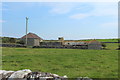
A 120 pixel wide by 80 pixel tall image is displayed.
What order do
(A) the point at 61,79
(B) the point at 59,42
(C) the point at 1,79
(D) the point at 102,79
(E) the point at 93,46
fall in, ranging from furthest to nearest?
(B) the point at 59,42, (E) the point at 93,46, (D) the point at 102,79, (C) the point at 1,79, (A) the point at 61,79

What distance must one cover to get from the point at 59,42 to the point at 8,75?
4057cm

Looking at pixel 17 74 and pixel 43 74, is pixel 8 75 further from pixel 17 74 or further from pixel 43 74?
pixel 43 74

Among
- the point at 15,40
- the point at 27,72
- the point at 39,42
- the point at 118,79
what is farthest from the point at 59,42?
the point at 27,72

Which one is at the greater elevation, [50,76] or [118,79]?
[50,76]

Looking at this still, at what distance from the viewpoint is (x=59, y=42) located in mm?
44781

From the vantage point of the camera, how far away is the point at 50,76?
372 cm

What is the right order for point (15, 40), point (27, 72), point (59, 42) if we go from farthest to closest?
point (15, 40) → point (59, 42) → point (27, 72)

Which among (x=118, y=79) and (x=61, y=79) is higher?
(x=61, y=79)

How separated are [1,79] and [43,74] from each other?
112cm

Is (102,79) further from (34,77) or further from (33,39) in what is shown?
(33,39)

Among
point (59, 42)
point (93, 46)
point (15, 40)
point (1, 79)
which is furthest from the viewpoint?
point (15, 40)

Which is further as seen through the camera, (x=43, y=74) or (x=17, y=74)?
(x=17, y=74)

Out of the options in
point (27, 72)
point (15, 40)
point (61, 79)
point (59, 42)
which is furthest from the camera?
point (15, 40)

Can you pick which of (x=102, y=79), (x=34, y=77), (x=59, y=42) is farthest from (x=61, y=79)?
(x=59, y=42)
